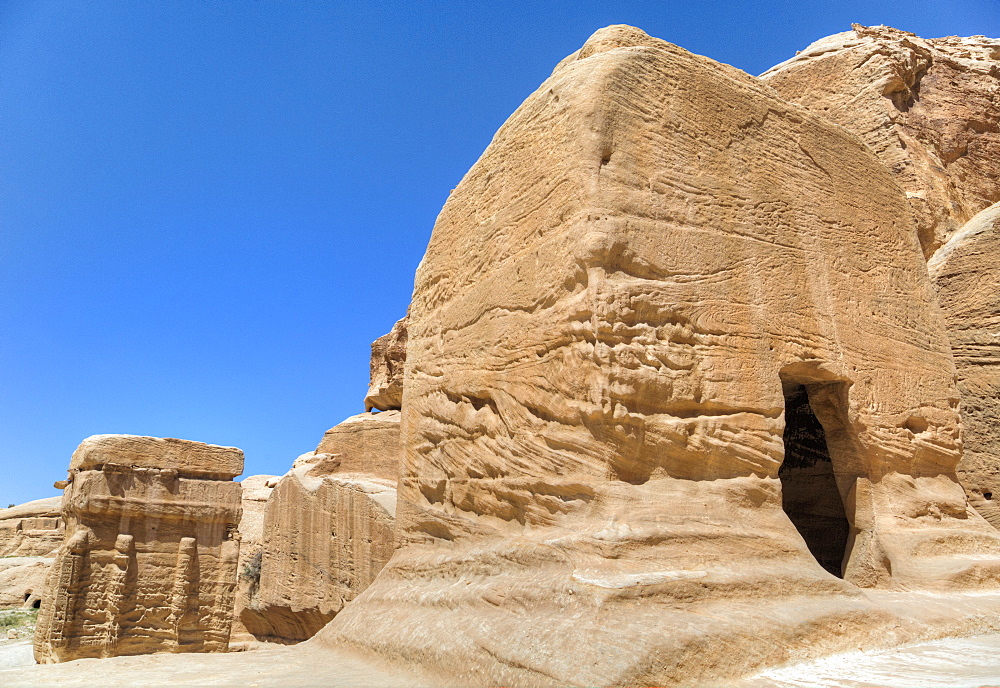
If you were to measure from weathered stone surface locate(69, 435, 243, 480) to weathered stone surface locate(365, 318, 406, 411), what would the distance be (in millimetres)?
3286

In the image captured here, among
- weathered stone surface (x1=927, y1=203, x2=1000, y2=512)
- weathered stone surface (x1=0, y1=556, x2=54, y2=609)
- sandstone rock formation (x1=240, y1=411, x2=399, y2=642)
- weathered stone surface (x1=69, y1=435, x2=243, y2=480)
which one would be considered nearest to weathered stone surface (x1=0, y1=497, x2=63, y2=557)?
weathered stone surface (x1=0, y1=556, x2=54, y2=609)

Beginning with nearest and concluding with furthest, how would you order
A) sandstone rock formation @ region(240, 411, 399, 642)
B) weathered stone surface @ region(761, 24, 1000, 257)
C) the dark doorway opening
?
1. the dark doorway opening
2. sandstone rock formation @ region(240, 411, 399, 642)
3. weathered stone surface @ region(761, 24, 1000, 257)

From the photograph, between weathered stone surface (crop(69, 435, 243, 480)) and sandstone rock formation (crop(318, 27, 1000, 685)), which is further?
weathered stone surface (crop(69, 435, 243, 480))

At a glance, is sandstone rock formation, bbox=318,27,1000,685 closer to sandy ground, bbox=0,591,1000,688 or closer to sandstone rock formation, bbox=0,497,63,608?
sandy ground, bbox=0,591,1000,688

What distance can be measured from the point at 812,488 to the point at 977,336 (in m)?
2.08

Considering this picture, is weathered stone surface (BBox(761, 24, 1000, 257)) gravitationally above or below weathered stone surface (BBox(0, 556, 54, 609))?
above

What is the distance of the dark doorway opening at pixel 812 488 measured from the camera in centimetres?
583

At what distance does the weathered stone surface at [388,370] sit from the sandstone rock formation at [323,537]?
91.9 inches

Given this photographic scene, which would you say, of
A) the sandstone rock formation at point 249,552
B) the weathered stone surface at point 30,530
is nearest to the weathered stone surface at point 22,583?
the weathered stone surface at point 30,530

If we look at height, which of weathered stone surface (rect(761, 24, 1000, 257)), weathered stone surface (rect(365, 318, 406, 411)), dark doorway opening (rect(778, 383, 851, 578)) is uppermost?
weathered stone surface (rect(761, 24, 1000, 257))

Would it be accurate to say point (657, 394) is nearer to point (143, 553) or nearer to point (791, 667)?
point (791, 667)

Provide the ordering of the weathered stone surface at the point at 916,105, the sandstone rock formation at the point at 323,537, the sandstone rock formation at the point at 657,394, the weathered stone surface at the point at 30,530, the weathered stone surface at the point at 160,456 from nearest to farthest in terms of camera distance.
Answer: the sandstone rock formation at the point at 657,394, the sandstone rock formation at the point at 323,537, the weathered stone surface at the point at 916,105, the weathered stone surface at the point at 160,456, the weathered stone surface at the point at 30,530

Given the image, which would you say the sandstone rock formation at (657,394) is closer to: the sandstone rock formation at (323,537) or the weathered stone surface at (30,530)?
the sandstone rock formation at (323,537)

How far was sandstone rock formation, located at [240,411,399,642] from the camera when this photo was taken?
8.01 m
